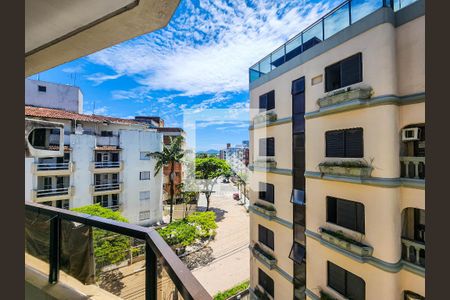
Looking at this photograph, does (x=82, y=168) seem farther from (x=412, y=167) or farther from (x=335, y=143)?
(x=412, y=167)

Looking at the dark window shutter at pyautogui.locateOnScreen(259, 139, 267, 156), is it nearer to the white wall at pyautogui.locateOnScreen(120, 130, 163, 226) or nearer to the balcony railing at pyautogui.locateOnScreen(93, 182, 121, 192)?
the white wall at pyautogui.locateOnScreen(120, 130, 163, 226)

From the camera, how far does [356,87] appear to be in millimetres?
4961

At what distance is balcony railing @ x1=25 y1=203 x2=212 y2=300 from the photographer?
2.92ft

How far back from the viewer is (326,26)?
5.79m

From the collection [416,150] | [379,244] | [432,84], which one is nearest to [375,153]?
[416,150]

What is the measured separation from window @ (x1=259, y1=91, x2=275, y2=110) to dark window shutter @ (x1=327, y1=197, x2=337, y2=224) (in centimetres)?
398

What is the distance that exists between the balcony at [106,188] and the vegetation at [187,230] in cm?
515

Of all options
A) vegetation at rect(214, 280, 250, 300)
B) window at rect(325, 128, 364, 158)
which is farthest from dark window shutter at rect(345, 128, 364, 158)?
vegetation at rect(214, 280, 250, 300)

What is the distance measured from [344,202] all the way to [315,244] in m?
1.62

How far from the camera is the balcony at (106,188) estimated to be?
1455 centimetres

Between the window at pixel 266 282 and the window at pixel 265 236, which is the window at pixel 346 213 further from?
the window at pixel 266 282

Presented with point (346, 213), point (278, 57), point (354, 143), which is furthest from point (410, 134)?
point (278, 57)

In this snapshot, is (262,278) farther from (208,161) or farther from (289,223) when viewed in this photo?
(208,161)

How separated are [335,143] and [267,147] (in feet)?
9.90
